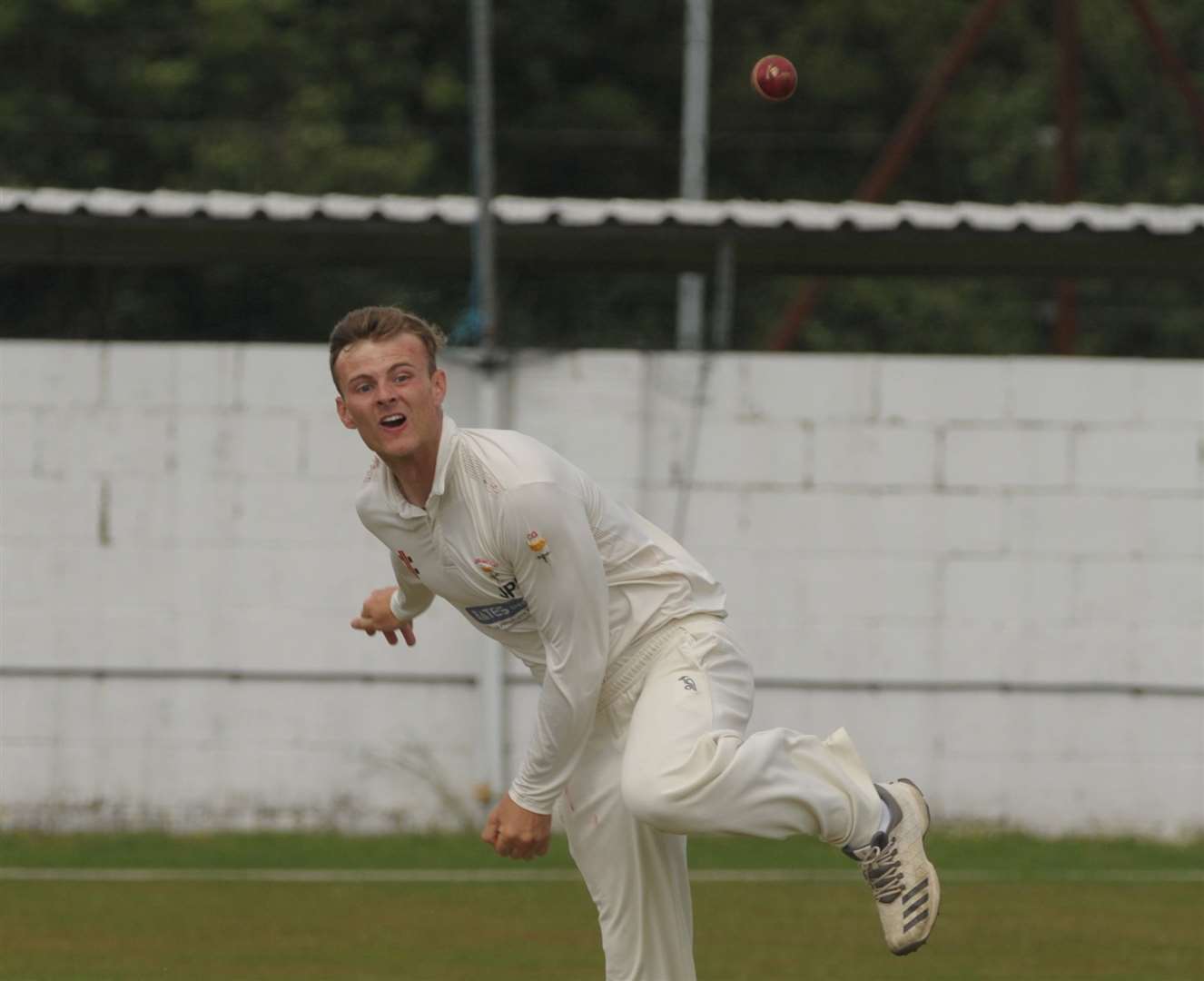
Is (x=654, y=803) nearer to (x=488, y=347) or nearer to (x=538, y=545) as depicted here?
(x=538, y=545)

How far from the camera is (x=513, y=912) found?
27.4 ft

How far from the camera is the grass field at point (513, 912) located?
7.30 m

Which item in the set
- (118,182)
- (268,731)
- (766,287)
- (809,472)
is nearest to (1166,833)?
(809,472)

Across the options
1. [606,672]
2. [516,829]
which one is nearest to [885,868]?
[606,672]

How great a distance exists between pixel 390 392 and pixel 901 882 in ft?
5.67

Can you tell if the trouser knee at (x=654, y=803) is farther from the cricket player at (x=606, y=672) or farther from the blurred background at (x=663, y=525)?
the blurred background at (x=663, y=525)

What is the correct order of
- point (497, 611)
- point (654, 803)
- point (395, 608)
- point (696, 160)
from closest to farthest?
1. point (654, 803)
2. point (497, 611)
3. point (395, 608)
4. point (696, 160)

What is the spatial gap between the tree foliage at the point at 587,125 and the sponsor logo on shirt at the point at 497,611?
14183mm

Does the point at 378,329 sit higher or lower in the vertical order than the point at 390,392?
higher

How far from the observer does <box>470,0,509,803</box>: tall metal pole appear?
1001cm

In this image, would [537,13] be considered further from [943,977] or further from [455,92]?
[943,977]

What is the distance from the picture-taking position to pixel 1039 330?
80.0 feet

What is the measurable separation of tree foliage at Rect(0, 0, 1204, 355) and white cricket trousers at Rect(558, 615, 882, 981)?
560 inches

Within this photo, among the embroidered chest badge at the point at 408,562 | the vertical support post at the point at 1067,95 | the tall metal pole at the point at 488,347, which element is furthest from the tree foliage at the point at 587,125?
the embroidered chest badge at the point at 408,562
